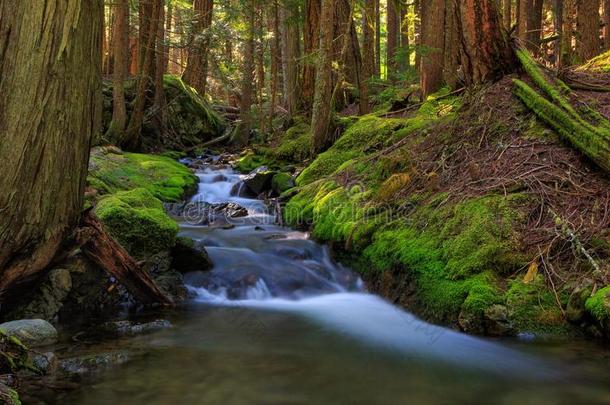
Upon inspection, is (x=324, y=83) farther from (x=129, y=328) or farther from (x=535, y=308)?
(x=535, y=308)

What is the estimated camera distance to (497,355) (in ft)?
14.6

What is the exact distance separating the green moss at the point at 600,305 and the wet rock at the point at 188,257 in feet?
16.0

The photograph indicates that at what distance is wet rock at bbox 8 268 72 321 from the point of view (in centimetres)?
525

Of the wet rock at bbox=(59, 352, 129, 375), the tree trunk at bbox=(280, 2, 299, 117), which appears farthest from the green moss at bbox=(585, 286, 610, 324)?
the tree trunk at bbox=(280, 2, 299, 117)

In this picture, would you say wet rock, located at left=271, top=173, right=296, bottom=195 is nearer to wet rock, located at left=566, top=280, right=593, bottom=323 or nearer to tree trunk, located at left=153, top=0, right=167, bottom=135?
wet rock, located at left=566, top=280, right=593, bottom=323

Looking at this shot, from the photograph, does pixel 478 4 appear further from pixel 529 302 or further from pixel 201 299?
pixel 201 299

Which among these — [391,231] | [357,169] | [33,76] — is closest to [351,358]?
[391,231]

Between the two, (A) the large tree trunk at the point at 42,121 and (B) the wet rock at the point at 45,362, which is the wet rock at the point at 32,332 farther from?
(B) the wet rock at the point at 45,362

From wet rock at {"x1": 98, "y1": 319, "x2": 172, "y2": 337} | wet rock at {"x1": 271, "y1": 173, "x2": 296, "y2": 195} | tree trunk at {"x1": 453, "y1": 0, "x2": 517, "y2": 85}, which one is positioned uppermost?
tree trunk at {"x1": 453, "y1": 0, "x2": 517, "y2": 85}

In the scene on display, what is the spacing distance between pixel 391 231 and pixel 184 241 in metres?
2.91

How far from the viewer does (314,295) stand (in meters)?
7.06

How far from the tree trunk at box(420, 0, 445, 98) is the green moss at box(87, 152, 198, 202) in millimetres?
6742

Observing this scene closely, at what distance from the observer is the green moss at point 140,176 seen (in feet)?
31.9

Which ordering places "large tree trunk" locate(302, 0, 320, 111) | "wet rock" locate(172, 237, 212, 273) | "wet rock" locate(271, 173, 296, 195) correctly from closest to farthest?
"wet rock" locate(172, 237, 212, 273)
"wet rock" locate(271, 173, 296, 195)
"large tree trunk" locate(302, 0, 320, 111)
